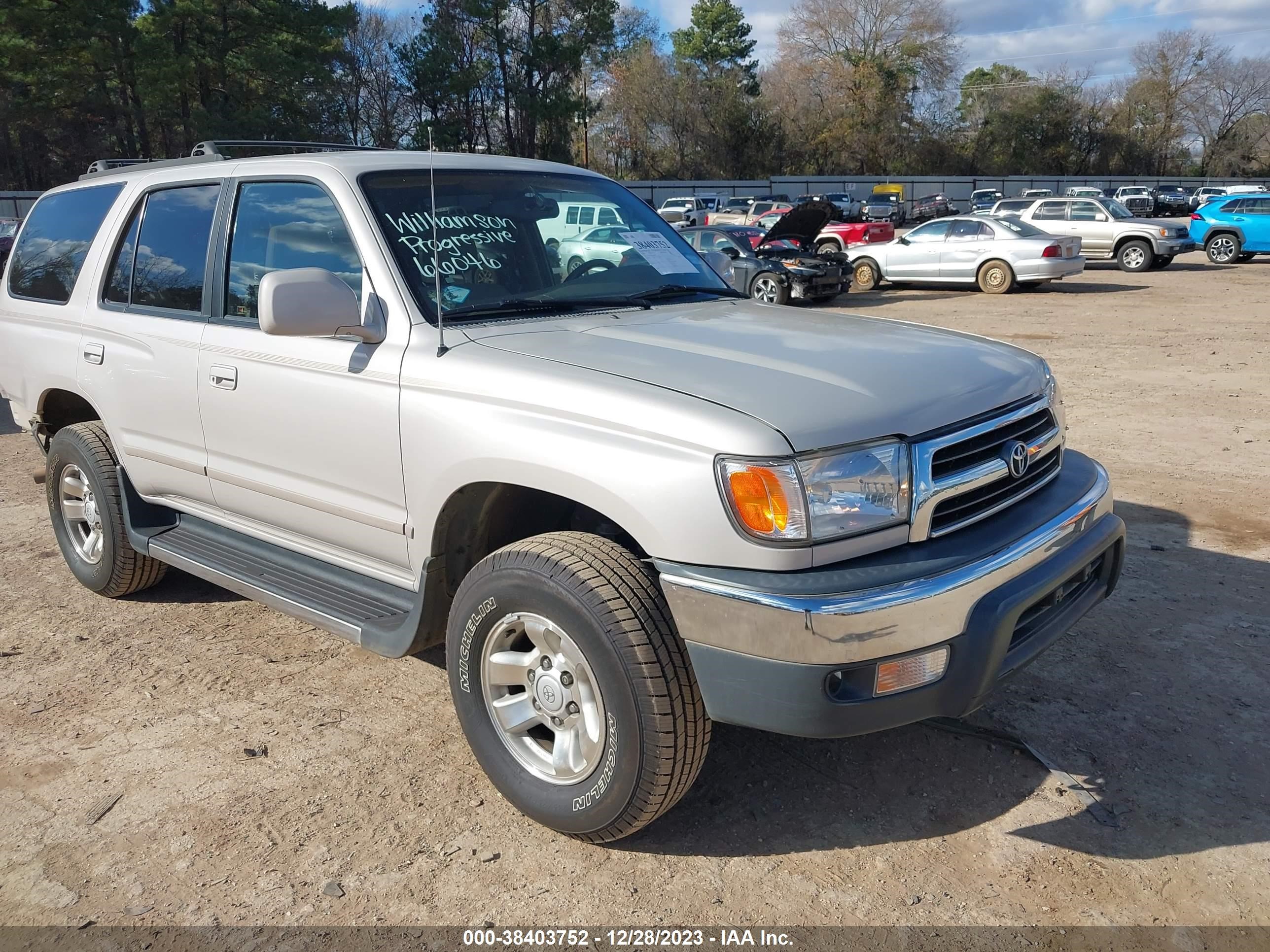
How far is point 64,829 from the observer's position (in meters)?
3.11

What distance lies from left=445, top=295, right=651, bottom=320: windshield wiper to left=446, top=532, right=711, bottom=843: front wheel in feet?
2.87

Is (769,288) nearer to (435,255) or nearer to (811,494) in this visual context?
(435,255)

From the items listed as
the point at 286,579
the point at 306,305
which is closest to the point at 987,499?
the point at 306,305

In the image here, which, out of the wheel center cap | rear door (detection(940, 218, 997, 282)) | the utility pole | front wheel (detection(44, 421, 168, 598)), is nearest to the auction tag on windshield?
the wheel center cap

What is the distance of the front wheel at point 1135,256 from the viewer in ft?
77.6

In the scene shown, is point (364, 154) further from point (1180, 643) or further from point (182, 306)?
point (1180, 643)

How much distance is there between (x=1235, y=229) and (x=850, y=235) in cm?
973

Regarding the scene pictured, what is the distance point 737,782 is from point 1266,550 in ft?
12.1

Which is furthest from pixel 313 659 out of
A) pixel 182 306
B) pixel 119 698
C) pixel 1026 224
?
pixel 1026 224

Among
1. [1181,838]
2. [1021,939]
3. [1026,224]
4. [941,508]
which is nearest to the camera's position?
[1021,939]

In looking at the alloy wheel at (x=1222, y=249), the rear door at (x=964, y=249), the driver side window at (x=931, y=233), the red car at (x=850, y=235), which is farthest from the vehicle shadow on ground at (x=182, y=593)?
the alloy wheel at (x=1222, y=249)

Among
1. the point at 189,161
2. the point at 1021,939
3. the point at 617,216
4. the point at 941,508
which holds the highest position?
the point at 189,161

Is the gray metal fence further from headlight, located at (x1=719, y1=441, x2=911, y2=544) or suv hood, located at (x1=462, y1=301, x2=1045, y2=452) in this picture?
headlight, located at (x1=719, y1=441, x2=911, y2=544)

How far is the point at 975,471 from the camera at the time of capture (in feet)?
9.27
